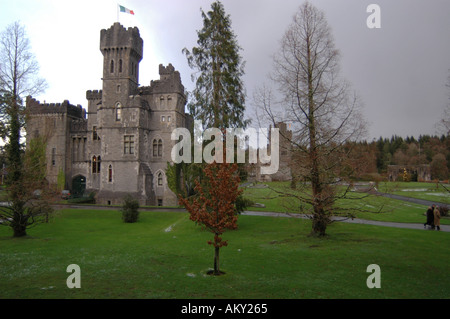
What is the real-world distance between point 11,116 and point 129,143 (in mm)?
20370

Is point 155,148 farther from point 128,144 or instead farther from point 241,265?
point 241,265

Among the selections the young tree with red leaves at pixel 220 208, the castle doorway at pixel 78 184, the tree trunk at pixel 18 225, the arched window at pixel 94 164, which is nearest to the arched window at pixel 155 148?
the arched window at pixel 94 164

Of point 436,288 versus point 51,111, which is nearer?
point 436,288

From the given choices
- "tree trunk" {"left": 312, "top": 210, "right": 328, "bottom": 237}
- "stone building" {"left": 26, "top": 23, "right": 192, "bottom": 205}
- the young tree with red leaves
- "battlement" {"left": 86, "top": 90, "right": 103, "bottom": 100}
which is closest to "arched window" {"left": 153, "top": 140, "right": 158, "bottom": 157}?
"stone building" {"left": 26, "top": 23, "right": 192, "bottom": 205}

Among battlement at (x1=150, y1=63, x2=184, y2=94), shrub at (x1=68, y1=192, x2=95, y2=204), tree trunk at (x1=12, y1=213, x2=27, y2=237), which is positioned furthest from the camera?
shrub at (x1=68, y1=192, x2=95, y2=204)

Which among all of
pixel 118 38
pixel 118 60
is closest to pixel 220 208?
pixel 118 60

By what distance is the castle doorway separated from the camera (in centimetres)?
4778

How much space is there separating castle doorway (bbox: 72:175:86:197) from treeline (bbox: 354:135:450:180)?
41.1 m

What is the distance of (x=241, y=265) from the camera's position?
11.7m

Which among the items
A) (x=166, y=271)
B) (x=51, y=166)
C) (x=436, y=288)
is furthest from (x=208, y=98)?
(x=51, y=166)

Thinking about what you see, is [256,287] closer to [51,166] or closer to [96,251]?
[96,251]

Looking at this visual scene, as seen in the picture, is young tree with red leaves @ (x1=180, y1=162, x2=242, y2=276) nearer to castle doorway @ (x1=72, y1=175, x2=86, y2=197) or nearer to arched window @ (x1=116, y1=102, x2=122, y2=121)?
arched window @ (x1=116, y1=102, x2=122, y2=121)

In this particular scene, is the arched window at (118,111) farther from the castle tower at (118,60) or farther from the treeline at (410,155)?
the treeline at (410,155)
